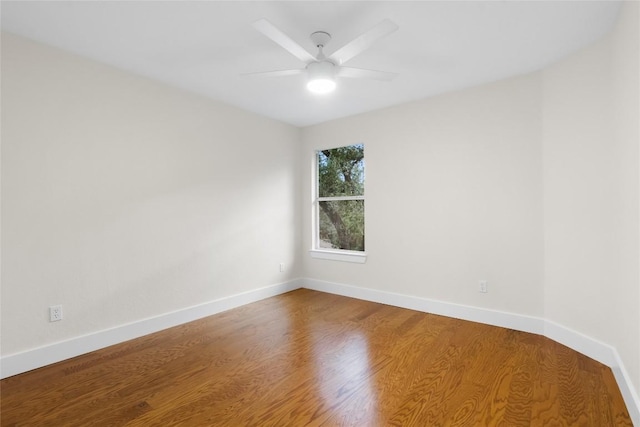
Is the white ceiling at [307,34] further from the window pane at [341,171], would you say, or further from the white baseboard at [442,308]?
the white baseboard at [442,308]

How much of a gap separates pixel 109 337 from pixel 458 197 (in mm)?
3580

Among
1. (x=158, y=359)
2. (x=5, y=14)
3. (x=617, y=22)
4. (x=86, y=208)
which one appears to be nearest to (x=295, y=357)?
(x=158, y=359)

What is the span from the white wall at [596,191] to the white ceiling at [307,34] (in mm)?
269

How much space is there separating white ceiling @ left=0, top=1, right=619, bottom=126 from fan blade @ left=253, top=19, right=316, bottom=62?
8.9 inches

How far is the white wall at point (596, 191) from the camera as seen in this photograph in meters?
1.84

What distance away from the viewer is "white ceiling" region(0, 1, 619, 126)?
6.36 feet

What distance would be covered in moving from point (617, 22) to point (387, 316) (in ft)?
9.89

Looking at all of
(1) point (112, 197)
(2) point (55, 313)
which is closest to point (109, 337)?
(2) point (55, 313)

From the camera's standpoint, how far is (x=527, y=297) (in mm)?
2865

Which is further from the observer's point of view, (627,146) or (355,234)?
(355,234)

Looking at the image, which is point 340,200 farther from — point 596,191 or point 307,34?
point 596,191

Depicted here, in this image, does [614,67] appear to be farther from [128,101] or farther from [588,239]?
[128,101]

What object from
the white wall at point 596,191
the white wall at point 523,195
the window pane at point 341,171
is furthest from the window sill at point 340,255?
the white wall at point 596,191

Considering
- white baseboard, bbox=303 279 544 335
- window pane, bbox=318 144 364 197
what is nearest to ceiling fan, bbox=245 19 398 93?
window pane, bbox=318 144 364 197
